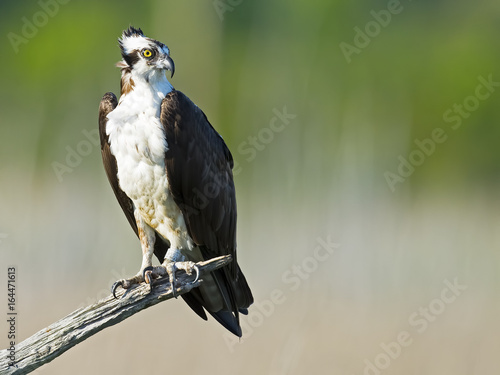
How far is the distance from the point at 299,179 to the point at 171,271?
17.9 feet

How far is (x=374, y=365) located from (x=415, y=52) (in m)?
8.66

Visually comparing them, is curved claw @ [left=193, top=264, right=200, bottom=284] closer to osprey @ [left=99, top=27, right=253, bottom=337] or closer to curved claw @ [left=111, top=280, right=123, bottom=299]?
osprey @ [left=99, top=27, right=253, bottom=337]

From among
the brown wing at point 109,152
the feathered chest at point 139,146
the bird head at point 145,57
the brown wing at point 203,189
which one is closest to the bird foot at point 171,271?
the brown wing at point 203,189

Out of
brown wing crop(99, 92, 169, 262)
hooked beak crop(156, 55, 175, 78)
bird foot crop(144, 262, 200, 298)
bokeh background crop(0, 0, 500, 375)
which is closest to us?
bird foot crop(144, 262, 200, 298)

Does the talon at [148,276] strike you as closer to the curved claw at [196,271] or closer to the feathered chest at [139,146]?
the curved claw at [196,271]

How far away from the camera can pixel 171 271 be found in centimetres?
441

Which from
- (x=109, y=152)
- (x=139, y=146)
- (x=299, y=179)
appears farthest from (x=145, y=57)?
(x=299, y=179)

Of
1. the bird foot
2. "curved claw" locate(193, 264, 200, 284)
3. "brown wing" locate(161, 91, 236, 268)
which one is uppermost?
"brown wing" locate(161, 91, 236, 268)

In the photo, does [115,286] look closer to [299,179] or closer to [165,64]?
[165,64]

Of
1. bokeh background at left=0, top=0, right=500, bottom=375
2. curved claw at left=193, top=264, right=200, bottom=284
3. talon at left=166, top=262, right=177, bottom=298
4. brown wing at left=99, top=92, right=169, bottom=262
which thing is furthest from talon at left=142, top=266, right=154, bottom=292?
bokeh background at left=0, top=0, right=500, bottom=375

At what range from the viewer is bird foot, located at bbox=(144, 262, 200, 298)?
14.1 ft

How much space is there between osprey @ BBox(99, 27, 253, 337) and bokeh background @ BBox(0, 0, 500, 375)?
1869 millimetres

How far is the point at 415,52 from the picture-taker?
531 inches

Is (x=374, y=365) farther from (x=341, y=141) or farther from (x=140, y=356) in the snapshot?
(x=341, y=141)
